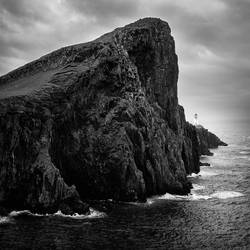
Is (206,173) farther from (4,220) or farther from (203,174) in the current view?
(4,220)

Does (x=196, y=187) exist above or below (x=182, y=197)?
above

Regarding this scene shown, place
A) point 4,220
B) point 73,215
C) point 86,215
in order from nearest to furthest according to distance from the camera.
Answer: point 4,220 → point 73,215 → point 86,215

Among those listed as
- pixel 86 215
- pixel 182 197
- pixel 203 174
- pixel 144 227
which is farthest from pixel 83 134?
pixel 203 174

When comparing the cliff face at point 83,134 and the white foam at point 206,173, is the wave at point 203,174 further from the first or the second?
the cliff face at point 83,134

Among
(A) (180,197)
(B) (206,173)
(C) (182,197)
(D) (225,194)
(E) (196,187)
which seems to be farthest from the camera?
(B) (206,173)

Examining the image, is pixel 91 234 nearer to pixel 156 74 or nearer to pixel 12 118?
pixel 12 118

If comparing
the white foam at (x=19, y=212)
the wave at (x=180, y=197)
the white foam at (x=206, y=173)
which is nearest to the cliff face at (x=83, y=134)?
the white foam at (x=19, y=212)

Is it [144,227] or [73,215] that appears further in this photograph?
[73,215]
